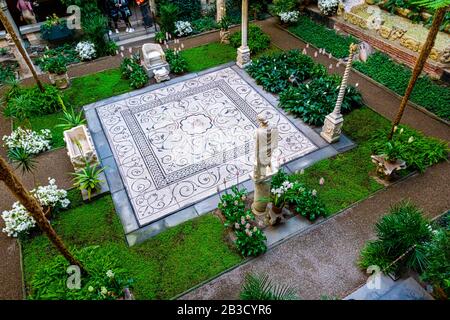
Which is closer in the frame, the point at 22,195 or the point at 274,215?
the point at 22,195

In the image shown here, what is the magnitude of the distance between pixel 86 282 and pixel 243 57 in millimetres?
7655

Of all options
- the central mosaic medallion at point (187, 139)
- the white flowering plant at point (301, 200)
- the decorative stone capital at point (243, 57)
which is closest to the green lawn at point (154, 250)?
the central mosaic medallion at point (187, 139)

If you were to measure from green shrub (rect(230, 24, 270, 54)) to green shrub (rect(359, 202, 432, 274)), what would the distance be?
7274mm

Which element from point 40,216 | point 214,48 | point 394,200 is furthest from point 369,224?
point 214,48

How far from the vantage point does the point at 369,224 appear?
6.04 m

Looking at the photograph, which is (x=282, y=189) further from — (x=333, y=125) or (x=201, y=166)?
(x=333, y=125)

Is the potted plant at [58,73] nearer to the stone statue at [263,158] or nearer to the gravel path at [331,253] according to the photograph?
the stone statue at [263,158]

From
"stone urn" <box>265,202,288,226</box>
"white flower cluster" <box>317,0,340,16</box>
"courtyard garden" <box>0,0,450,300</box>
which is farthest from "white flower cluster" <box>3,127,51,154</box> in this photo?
"white flower cluster" <box>317,0,340,16</box>

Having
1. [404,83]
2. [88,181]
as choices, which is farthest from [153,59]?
[404,83]

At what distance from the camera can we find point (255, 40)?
11.0m

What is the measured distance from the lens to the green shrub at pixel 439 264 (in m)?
4.33

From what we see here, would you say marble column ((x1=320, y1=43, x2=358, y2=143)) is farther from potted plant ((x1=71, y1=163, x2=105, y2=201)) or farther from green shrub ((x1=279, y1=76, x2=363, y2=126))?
potted plant ((x1=71, y1=163, x2=105, y2=201))

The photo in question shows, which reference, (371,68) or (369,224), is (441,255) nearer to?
(369,224)

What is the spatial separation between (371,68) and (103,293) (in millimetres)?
9141
